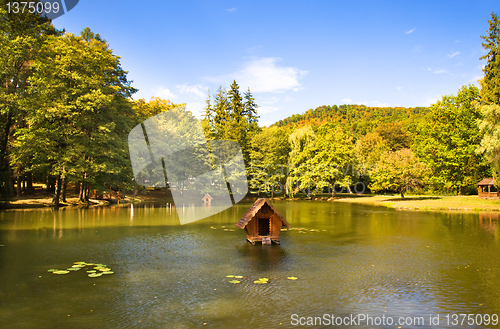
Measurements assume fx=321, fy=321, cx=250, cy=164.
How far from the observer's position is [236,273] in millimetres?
11055

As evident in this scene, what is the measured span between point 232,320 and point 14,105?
34.2m

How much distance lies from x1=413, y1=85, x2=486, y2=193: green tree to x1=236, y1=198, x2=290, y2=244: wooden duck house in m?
44.7

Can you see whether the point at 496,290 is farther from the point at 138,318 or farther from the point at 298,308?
the point at 138,318

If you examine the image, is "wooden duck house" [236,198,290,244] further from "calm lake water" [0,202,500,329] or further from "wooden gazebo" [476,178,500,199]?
"wooden gazebo" [476,178,500,199]

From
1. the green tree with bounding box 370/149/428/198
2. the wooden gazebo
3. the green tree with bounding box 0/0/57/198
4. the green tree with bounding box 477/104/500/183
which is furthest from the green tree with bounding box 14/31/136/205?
the wooden gazebo

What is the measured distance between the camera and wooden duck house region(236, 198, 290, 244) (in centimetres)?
1608

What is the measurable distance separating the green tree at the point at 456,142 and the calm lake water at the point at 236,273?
36146 mm

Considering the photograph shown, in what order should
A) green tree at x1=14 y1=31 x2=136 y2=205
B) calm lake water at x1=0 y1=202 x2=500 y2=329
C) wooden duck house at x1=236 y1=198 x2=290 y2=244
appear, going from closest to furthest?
1. calm lake water at x1=0 y1=202 x2=500 y2=329
2. wooden duck house at x1=236 y1=198 x2=290 y2=244
3. green tree at x1=14 y1=31 x2=136 y2=205

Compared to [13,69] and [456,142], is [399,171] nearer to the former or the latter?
[456,142]

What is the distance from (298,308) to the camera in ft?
26.2

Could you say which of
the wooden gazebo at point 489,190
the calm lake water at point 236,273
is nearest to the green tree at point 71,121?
the calm lake water at point 236,273

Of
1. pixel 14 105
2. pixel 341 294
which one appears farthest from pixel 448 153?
pixel 14 105

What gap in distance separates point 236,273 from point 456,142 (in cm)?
5139

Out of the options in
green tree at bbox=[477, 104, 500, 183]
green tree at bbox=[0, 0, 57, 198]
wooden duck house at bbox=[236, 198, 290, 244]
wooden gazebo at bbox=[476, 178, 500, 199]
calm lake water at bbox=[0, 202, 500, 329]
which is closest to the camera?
calm lake water at bbox=[0, 202, 500, 329]
